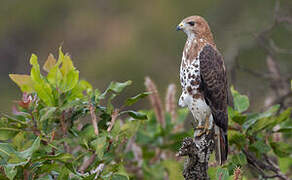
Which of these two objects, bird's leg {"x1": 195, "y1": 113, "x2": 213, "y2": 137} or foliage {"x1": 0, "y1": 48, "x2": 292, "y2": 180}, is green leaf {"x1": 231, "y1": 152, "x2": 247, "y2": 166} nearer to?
foliage {"x1": 0, "y1": 48, "x2": 292, "y2": 180}

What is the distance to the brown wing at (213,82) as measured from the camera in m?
4.21

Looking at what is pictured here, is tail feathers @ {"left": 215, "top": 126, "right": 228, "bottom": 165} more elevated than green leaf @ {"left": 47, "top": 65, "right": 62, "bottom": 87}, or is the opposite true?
green leaf @ {"left": 47, "top": 65, "right": 62, "bottom": 87}

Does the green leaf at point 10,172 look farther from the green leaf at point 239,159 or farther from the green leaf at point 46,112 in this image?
the green leaf at point 239,159

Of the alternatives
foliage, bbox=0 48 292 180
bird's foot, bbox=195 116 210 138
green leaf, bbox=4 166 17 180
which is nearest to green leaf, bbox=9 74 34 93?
foliage, bbox=0 48 292 180

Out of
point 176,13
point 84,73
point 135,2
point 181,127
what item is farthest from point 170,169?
point 135,2

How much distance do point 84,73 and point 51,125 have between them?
1231 cm

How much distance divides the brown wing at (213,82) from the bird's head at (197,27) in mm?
218

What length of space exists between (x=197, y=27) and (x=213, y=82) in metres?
0.52

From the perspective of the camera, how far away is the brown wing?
4.21 meters

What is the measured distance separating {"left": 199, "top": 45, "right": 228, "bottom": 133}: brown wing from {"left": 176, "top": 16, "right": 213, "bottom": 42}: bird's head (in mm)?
218

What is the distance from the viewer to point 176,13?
1703 centimetres

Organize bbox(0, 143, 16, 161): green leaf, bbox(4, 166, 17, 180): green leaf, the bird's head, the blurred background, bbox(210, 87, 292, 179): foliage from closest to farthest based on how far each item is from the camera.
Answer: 1. bbox(4, 166, 17, 180): green leaf
2. bbox(0, 143, 16, 161): green leaf
3. bbox(210, 87, 292, 179): foliage
4. the bird's head
5. the blurred background

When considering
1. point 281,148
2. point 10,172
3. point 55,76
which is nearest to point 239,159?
point 281,148

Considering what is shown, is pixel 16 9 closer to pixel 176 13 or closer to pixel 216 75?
pixel 176 13
